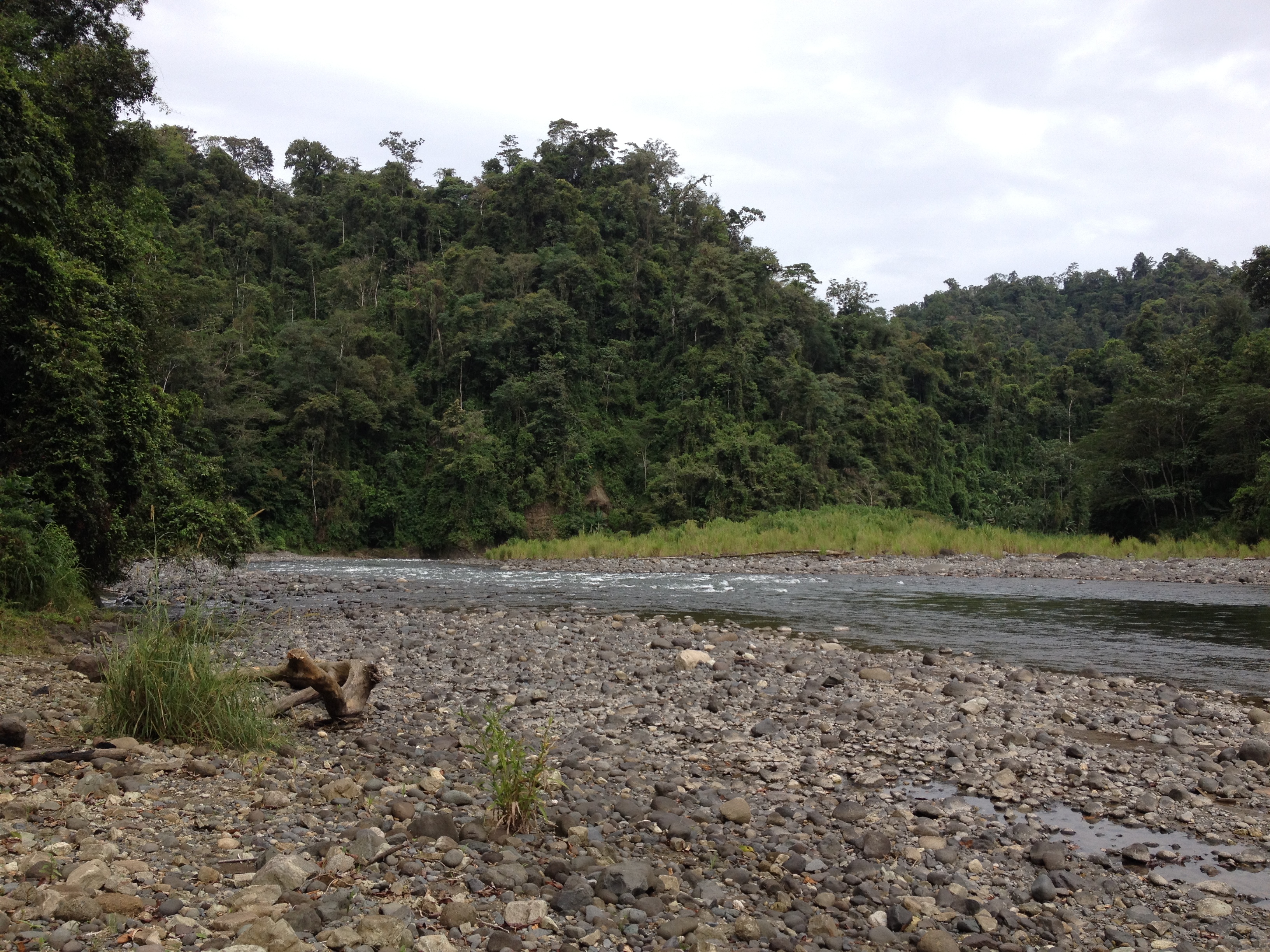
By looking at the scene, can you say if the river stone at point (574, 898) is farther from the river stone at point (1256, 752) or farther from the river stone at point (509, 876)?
the river stone at point (1256, 752)

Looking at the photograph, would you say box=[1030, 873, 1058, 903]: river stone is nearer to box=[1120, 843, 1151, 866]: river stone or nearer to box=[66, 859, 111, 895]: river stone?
box=[1120, 843, 1151, 866]: river stone

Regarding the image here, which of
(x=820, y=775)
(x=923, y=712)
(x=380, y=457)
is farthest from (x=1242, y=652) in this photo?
(x=380, y=457)

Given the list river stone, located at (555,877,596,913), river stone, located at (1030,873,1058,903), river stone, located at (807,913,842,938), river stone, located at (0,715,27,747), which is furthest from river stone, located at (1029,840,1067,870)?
river stone, located at (0,715,27,747)

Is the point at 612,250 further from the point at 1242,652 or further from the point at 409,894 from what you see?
the point at 409,894

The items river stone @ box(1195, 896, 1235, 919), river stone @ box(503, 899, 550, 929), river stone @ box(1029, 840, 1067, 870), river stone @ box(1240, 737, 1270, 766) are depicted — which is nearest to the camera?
river stone @ box(503, 899, 550, 929)

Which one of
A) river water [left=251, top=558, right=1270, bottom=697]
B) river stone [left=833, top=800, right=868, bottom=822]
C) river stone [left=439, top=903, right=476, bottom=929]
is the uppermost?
river stone [left=439, top=903, right=476, bottom=929]

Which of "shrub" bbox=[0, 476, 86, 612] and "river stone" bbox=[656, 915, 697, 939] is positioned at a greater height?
"shrub" bbox=[0, 476, 86, 612]

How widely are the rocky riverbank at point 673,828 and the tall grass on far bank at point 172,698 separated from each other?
190 mm

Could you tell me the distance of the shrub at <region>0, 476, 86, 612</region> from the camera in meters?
8.12

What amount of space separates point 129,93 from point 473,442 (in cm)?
2813

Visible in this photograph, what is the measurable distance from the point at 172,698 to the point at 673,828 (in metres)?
3.19

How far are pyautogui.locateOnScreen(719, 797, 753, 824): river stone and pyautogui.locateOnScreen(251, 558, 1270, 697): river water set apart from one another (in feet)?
20.1

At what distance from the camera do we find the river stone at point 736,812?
4473 millimetres

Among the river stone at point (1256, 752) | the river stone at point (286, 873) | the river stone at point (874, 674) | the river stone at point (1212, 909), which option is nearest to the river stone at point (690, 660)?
the river stone at point (874, 674)
